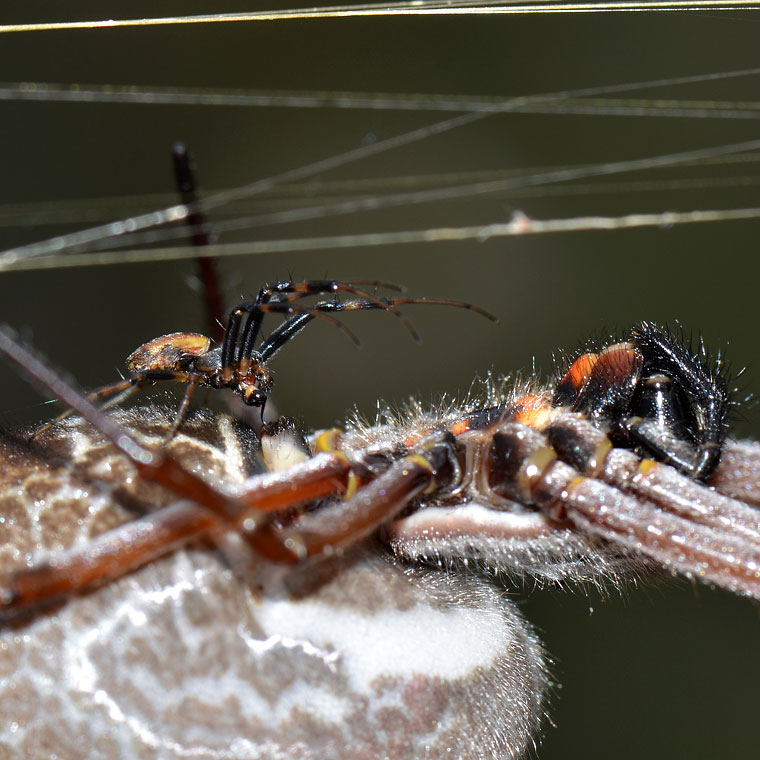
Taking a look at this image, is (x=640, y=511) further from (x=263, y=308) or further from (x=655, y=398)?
(x=263, y=308)

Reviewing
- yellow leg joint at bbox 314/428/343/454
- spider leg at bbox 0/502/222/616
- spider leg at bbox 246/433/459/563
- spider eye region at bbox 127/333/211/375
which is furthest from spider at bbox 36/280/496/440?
spider leg at bbox 0/502/222/616

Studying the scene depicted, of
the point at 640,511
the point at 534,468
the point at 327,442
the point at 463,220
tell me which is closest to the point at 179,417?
the point at 327,442

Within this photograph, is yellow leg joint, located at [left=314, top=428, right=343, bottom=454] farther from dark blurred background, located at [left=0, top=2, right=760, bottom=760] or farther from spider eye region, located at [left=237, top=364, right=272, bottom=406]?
dark blurred background, located at [left=0, top=2, right=760, bottom=760]

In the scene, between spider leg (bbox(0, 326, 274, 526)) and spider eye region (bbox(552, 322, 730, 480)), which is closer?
spider leg (bbox(0, 326, 274, 526))

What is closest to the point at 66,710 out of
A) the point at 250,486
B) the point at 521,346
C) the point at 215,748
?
the point at 215,748

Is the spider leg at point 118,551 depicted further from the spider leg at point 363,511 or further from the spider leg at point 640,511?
the spider leg at point 640,511
